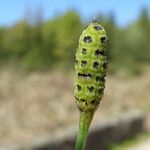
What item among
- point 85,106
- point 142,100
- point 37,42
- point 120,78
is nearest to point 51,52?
point 37,42

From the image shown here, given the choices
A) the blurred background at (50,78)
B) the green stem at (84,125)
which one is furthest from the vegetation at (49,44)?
the green stem at (84,125)

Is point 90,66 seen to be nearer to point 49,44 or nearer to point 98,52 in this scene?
point 98,52

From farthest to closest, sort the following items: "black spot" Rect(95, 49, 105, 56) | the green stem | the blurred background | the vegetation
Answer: the vegetation, the blurred background, the green stem, "black spot" Rect(95, 49, 105, 56)

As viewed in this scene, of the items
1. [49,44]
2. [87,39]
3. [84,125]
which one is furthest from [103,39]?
[49,44]

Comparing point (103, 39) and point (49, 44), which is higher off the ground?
point (49, 44)

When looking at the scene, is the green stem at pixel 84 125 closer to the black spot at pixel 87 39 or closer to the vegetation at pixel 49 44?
the black spot at pixel 87 39

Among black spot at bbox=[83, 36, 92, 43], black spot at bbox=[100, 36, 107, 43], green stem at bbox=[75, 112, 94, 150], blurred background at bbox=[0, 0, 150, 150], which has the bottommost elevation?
green stem at bbox=[75, 112, 94, 150]

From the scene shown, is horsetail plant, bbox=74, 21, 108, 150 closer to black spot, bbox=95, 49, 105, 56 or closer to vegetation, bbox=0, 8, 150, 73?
black spot, bbox=95, 49, 105, 56

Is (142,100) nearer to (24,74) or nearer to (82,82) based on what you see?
(24,74)

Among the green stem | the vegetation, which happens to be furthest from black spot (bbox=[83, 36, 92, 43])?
the vegetation
